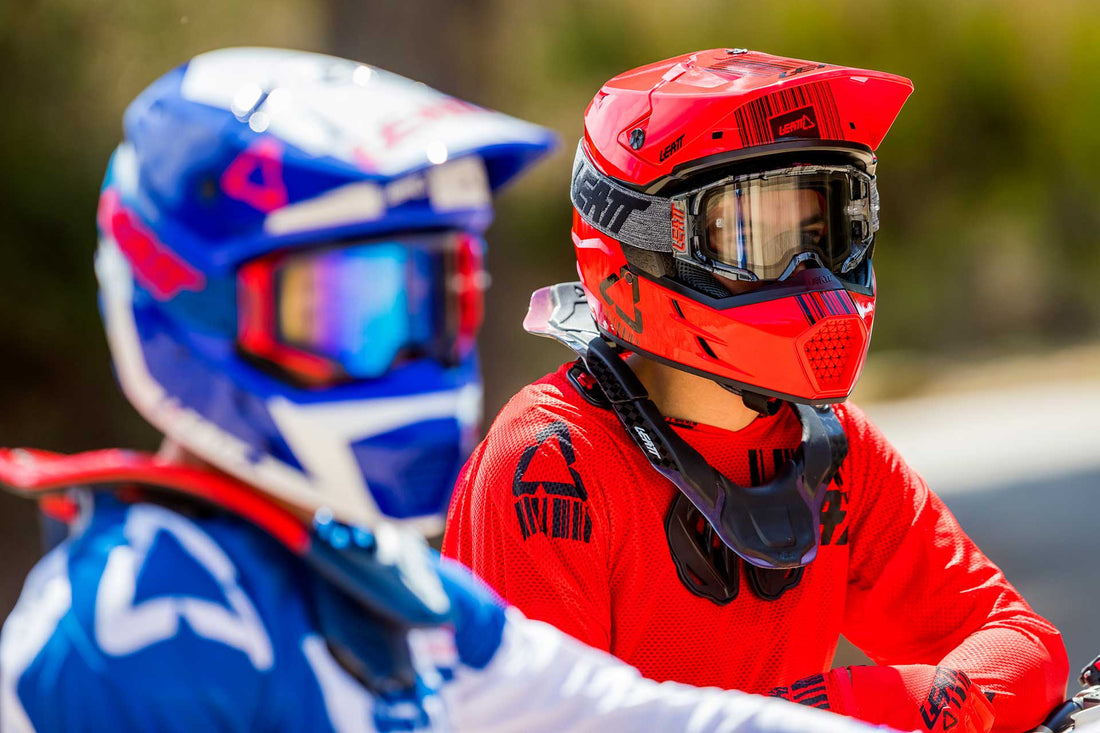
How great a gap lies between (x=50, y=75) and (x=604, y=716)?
6341 millimetres

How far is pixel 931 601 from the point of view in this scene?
2133mm

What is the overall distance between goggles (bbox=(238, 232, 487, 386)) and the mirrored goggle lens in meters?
0.90

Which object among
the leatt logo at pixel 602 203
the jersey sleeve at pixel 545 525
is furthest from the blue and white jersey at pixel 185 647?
the leatt logo at pixel 602 203

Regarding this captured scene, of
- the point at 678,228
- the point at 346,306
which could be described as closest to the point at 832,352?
the point at 678,228

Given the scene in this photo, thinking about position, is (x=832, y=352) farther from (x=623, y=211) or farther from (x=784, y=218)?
(x=623, y=211)

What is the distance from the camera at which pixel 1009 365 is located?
12.7 m

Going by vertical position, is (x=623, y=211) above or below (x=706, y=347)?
above

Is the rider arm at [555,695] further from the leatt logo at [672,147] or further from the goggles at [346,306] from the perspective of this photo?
the leatt logo at [672,147]

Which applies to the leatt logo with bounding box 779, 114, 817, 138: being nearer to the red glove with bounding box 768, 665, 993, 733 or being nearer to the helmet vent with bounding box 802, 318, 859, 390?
the helmet vent with bounding box 802, 318, 859, 390

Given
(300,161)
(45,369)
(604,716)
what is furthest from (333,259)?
(45,369)

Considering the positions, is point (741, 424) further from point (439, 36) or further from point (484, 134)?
point (439, 36)

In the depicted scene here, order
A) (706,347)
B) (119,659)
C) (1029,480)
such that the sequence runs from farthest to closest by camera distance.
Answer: (1029,480) < (706,347) < (119,659)

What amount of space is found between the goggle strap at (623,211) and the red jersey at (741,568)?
275mm

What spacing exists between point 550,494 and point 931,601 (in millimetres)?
709
